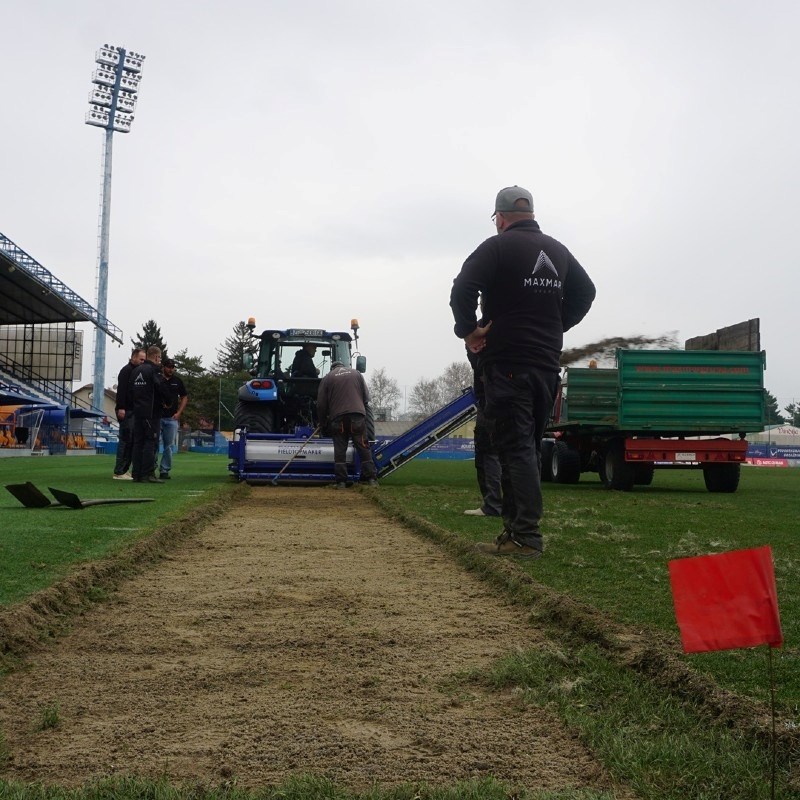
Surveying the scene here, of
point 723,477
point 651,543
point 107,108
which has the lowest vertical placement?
point 651,543

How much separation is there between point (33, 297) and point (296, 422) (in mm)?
39388

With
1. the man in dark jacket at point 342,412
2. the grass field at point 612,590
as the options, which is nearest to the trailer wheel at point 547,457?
the man in dark jacket at point 342,412

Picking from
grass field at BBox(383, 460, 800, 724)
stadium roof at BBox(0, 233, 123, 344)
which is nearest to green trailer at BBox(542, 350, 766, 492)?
grass field at BBox(383, 460, 800, 724)

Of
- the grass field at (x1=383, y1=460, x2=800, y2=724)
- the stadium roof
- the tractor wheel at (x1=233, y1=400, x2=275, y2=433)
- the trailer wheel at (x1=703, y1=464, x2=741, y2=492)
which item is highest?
the stadium roof

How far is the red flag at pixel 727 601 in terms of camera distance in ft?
6.56

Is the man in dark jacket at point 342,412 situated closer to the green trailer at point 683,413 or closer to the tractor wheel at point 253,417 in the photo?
the tractor wheel at point 253,417

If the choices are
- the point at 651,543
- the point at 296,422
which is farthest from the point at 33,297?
the point at 651,543

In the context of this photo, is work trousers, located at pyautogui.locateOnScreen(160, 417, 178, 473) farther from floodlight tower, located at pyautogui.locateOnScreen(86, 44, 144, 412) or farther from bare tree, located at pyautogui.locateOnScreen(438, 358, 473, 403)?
bare tree, located at pyautogui.locateOnScreen(438, 358, 473, 403)

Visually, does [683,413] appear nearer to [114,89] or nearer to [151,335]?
[114,89]

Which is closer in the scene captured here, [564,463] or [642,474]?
[642,474]

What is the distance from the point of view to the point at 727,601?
6.73 feet

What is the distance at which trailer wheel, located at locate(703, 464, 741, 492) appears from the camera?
14.6 m

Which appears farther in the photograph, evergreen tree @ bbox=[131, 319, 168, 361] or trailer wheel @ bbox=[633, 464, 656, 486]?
evergreen tree @ bbox=[131, 319, 168, 361]

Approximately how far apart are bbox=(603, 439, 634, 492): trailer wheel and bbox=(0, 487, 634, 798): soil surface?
9986 mm
